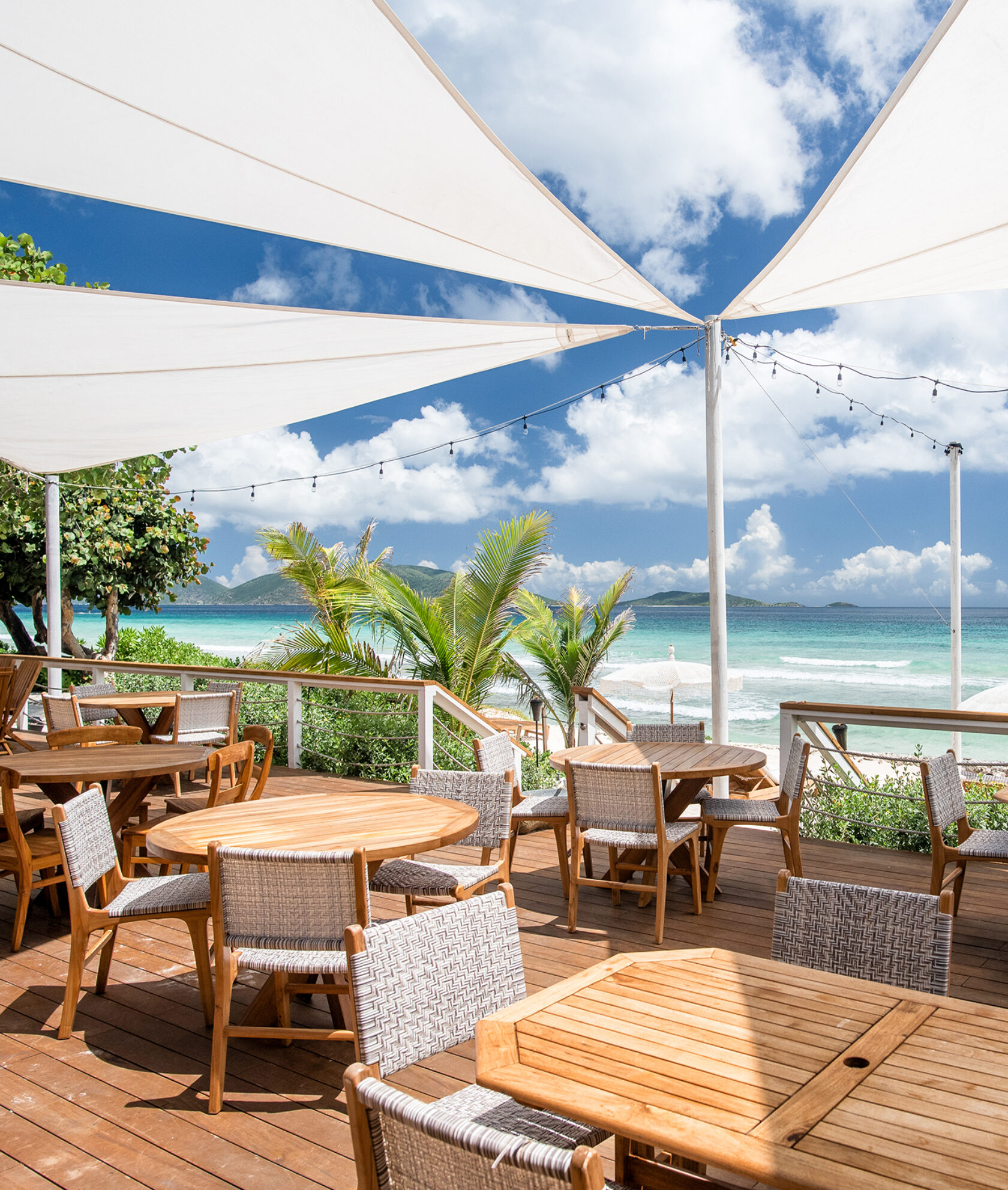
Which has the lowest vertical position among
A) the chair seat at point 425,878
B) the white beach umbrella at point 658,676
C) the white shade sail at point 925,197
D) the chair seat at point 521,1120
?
the white beach umbrella at point 658,676

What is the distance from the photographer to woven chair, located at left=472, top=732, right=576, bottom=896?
440cm

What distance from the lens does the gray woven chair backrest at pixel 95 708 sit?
7.62 metres

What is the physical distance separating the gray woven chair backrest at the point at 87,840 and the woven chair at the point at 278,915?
0.65 meters

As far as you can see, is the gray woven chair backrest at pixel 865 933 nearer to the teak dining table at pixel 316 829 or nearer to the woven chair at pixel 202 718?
the teak dining table at pixel 316 829

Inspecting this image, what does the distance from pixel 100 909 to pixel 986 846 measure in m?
3.65

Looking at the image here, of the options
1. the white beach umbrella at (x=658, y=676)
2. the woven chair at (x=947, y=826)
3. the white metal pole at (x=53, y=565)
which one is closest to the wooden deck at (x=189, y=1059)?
the woven chair at (x=947, y=826)

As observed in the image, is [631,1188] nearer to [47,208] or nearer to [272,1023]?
[272,1023]

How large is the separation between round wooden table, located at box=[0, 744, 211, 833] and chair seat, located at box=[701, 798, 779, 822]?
2.54 meters

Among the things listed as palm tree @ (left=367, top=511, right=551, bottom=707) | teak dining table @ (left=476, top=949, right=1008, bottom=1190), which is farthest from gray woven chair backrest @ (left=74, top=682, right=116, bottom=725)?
teak dining table @ (left=476, top=949, right=1008, bottom=1190)

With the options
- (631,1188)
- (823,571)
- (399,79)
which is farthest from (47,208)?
(823,571)

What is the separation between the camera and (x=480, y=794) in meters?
3.84

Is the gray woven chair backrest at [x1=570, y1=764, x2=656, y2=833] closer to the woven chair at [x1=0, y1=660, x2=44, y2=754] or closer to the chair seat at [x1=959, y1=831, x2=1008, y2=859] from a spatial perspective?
the chair seat at [x1=959, y1=831, x2=1008, y2=859]

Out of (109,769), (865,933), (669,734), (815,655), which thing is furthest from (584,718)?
(815,655)

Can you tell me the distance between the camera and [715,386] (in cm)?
554
